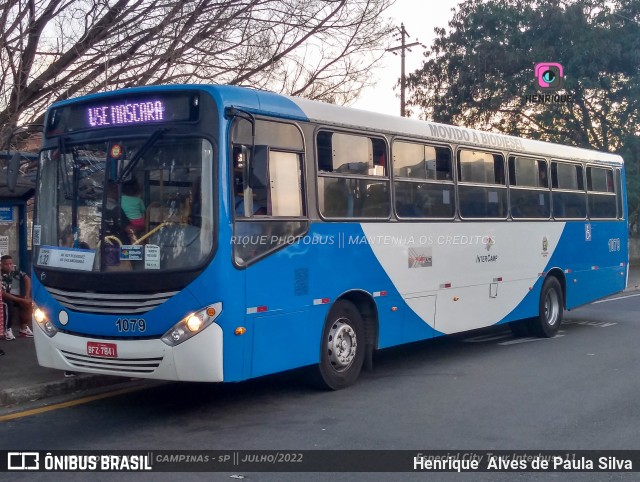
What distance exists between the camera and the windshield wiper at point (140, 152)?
760 centimetres

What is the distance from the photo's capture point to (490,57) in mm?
30891

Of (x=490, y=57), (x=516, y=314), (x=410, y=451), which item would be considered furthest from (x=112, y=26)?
(x=490, y=57)

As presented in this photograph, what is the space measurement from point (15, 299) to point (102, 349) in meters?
5.16

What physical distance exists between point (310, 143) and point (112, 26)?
214 inches

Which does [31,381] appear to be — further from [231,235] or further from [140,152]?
[231,235]

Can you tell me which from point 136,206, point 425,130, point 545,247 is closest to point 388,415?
point 136,206

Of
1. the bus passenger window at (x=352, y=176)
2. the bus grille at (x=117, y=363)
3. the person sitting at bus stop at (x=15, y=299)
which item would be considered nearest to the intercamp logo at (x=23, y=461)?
the bus grille at (x=117, y=363)

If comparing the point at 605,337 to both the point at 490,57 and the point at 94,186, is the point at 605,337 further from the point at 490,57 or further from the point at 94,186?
the point at 490,57

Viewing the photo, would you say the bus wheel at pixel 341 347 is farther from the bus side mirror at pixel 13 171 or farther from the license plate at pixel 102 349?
the bus side mirror at pixel 13 171

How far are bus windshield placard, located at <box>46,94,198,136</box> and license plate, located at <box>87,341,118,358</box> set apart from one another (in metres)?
2.12

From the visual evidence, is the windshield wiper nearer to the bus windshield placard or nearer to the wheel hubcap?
the bus windshield placard

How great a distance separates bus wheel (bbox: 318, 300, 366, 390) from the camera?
8.90 m

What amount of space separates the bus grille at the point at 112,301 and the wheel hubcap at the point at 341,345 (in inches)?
90.1

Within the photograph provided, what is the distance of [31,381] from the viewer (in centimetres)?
904
